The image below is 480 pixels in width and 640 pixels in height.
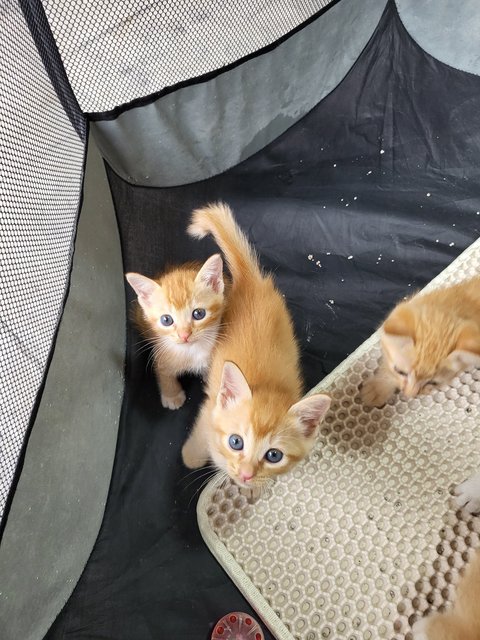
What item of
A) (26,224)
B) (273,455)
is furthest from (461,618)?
(26,224)

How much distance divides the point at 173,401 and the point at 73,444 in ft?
0.99

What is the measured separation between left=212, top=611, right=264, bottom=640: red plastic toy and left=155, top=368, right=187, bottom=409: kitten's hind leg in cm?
49

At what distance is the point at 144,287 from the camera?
1135 mm

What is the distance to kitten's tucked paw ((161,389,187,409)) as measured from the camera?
1.30m

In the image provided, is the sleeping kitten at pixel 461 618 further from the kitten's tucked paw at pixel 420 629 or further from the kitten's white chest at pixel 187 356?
the kitten's white chest at pixel 187 356

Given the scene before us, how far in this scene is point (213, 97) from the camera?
129 cm

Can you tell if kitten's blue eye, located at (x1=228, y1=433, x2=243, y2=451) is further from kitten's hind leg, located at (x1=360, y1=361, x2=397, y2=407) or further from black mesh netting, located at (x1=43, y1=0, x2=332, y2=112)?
black mesh netting, located at (x1=43, y1=0, x2=332, y2=112)

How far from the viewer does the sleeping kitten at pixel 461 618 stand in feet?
2.65

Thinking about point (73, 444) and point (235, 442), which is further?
point (73, 444)

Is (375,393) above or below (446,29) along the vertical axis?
below

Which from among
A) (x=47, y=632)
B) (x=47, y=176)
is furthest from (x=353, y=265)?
(x=47, y=632)

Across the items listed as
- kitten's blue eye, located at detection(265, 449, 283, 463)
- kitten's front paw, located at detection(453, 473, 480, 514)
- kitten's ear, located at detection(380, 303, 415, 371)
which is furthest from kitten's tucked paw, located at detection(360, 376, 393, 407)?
kitten's blue eye, located at detection(265, 449, 283, 463)

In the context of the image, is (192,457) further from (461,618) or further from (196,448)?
(461,618)

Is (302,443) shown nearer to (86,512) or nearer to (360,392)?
(360,392)
